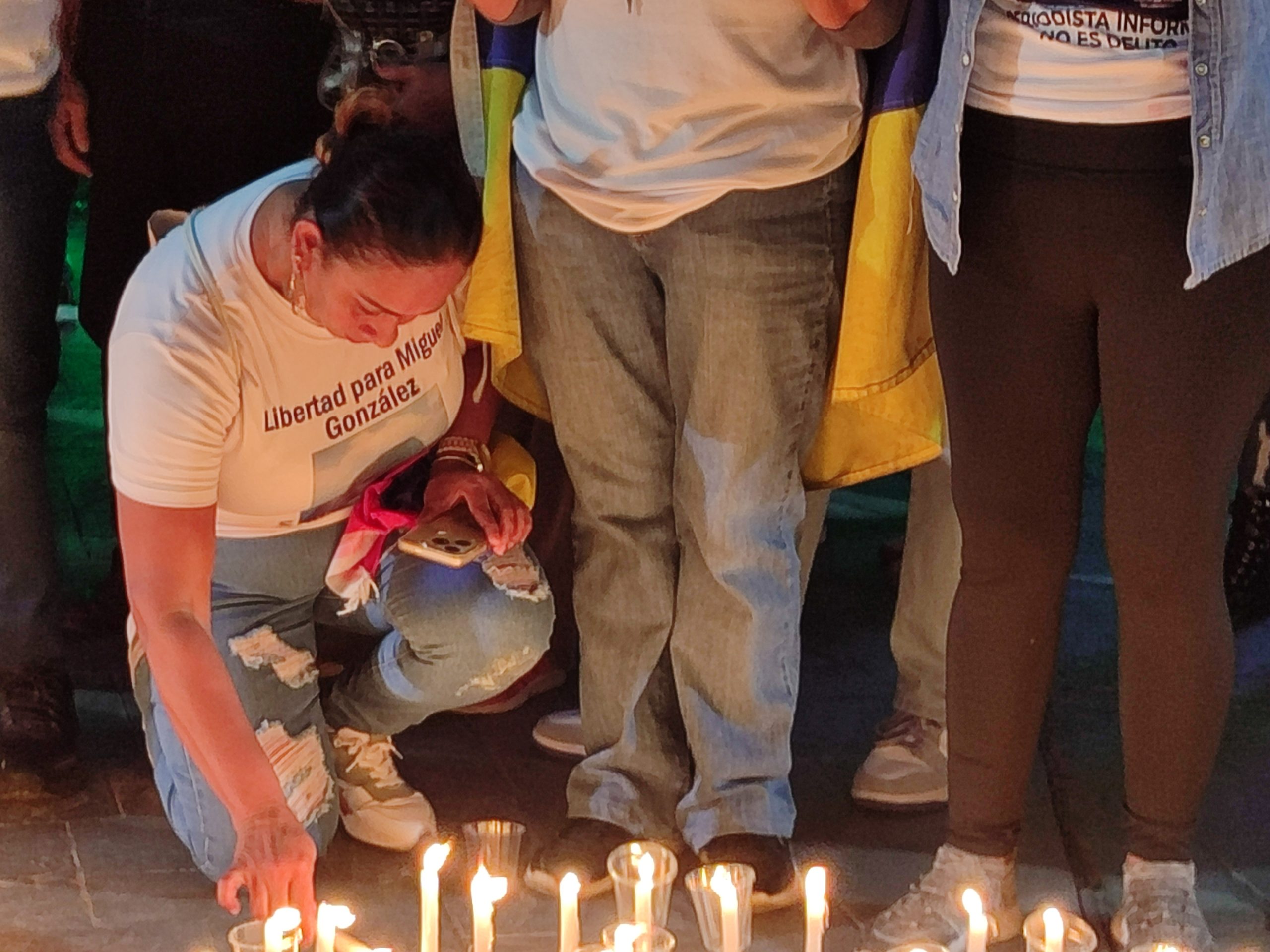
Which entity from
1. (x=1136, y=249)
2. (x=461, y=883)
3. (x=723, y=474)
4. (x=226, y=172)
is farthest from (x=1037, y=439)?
(x=226, y=172)

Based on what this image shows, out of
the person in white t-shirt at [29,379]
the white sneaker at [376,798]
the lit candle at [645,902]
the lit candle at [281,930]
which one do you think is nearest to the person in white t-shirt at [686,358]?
the white sneaker at [376,798]

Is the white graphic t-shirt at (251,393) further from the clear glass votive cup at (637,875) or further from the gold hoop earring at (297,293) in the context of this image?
the clear glass votive cup at (637,875)

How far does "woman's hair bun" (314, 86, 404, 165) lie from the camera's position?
6.40 ft

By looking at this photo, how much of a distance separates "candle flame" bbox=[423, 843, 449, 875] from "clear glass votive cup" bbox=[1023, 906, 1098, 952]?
627 millimetres

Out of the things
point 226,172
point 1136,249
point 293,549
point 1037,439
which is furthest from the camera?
point 226,172

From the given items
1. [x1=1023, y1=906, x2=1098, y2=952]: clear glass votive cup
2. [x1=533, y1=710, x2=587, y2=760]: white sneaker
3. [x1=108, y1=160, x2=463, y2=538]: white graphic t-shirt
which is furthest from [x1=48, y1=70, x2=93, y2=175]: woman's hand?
[x1=1023, y1=906, x2=1098, y2=952]: clear glass votive cup

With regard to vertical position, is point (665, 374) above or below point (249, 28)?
below

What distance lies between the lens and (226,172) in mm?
2432

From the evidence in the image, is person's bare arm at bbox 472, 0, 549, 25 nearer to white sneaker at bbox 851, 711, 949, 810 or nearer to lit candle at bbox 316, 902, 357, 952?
lit candle at bbox 316, 902, 357, 952

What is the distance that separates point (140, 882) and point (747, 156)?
1260 millimetres

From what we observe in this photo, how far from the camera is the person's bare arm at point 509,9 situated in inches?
79.2

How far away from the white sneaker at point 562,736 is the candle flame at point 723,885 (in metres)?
0.68

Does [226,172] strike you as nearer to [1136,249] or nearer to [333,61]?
[333,61]

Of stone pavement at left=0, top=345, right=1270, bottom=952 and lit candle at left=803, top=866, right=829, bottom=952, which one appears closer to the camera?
lit candle at left=803, top=866, right=829, bottom=952
